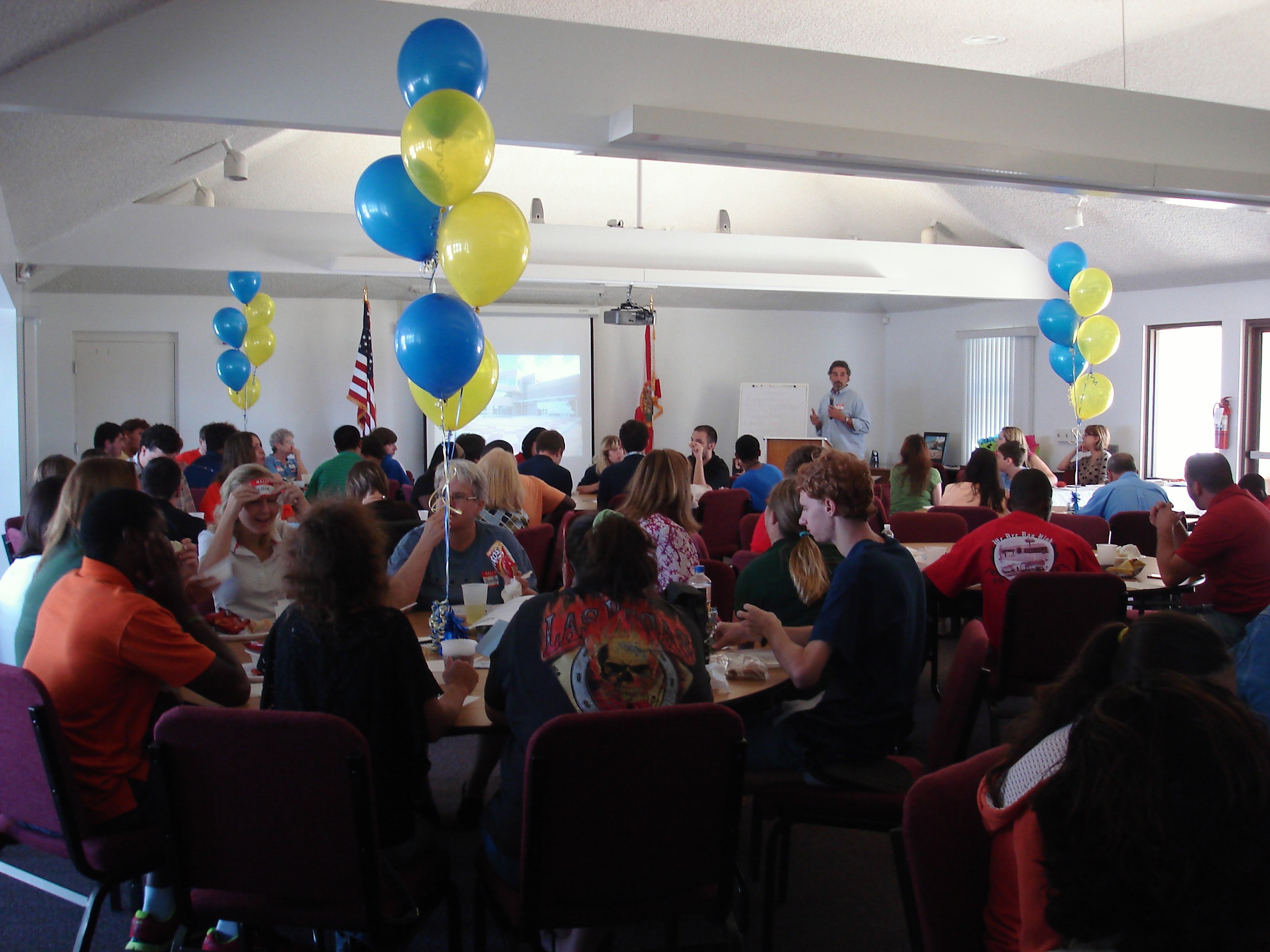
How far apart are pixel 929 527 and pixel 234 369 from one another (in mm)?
6308

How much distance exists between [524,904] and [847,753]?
3.35ft

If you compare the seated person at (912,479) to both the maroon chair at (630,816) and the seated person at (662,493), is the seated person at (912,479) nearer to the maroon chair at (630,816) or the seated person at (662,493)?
the seated person at (662,493)

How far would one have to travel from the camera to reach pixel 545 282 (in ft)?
34.7

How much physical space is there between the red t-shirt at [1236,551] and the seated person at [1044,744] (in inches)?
94.2

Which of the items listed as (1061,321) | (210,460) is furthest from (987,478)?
(210,460)

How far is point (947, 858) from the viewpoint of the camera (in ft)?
5.06

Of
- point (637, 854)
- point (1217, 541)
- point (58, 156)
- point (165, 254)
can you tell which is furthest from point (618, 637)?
point (165, 254)

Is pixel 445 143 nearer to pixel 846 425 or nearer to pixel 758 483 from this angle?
pixel 758 483

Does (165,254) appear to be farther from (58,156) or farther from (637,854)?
(637,854)

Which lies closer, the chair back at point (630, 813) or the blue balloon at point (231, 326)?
the chair back at point (630, 813)

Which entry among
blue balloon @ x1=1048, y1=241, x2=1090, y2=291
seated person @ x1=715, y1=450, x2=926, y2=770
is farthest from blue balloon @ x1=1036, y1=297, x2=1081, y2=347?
seated person @ x1=715, y1=450, x2=926, y2=770

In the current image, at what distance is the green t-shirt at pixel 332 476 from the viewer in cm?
571

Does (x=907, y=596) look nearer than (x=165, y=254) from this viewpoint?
Yes

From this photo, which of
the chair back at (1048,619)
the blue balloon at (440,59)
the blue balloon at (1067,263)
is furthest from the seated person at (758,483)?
the blue balloon at (440,59)
